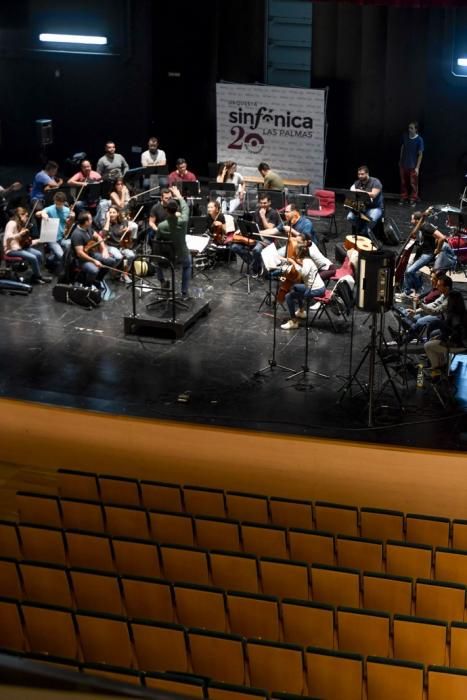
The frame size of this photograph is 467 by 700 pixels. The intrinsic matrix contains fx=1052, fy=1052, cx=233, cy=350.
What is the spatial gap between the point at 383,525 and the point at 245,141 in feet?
31.9

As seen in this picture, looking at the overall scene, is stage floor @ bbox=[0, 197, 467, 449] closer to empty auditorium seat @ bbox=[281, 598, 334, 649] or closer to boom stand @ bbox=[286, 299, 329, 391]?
boom stand @ bbox=[286, 299, 329, 391]

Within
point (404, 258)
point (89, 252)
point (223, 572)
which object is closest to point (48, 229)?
point (89, 252)

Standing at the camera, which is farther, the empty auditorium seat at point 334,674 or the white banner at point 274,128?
the white banner at point 274,128

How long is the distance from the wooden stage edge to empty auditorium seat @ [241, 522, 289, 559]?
1.18 metres

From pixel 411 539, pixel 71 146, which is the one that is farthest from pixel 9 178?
pixel 411 539

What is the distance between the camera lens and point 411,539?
255 inches

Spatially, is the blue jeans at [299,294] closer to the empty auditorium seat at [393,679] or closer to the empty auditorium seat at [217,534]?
the empty auditorium seat at [217,534]

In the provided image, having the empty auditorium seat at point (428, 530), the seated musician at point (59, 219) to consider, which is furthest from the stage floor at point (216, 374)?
the empty auditorium seat at point (428, 530)

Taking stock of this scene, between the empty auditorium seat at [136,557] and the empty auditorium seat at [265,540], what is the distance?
2.00 feet

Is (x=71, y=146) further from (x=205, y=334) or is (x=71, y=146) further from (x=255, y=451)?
(x=255, y=451)

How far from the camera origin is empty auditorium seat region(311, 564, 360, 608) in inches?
221

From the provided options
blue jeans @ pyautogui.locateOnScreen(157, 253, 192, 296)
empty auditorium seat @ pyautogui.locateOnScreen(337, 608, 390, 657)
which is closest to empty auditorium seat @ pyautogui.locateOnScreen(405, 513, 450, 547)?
empty auditorium seat @ pyautogui.locateOnScreen(337, 608, 390, 657)

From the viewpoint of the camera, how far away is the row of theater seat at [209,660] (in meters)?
4.71

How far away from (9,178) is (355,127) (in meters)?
5.40
